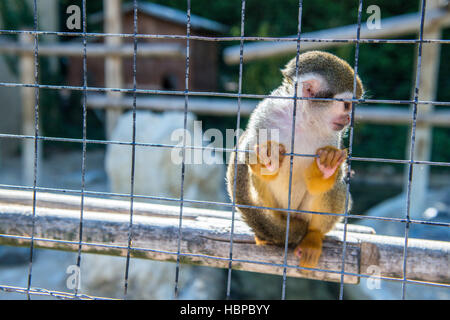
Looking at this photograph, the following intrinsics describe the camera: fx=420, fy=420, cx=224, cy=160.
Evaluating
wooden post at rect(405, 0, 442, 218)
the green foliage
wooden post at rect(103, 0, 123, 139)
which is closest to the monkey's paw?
wooden post at rect(405, 0, 442, 218)

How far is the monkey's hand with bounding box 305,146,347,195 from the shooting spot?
4.75 feet

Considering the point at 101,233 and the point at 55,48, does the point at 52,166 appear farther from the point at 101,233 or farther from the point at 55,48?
the point at 101,233

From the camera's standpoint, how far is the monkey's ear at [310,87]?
→ 64.7 inches

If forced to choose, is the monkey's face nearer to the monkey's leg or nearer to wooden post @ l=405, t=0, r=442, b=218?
the monkey's leg

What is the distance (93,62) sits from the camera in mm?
7211

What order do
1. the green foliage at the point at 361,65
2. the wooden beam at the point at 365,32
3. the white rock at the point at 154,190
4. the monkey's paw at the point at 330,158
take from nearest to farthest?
the monkey's paw at the point at 330,158, the white rock at the point at 154,190, the wooden beam at the point at 365,32, the green foliage at the point at 361,65

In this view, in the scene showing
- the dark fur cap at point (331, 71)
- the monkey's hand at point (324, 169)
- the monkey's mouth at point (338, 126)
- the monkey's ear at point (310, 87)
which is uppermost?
the dark fur cap at point (331, 71)

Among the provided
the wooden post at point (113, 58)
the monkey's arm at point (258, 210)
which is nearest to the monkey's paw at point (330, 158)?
the monkey's arm at point (258, 210)

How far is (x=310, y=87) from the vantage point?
1656 mm

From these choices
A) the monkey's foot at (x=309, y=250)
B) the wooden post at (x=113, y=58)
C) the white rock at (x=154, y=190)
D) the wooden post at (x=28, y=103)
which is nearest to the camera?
the monkey's foot at (x=309, y=250)

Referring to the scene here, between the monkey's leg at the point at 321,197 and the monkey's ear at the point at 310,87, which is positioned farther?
the monkey's ear at the point at 310,87

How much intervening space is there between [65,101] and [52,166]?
6.06 ft

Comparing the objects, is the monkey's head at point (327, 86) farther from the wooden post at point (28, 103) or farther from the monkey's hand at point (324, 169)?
the wooden post at point (28, 103)

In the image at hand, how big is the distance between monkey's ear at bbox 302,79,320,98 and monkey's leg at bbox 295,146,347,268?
0.29 metres
